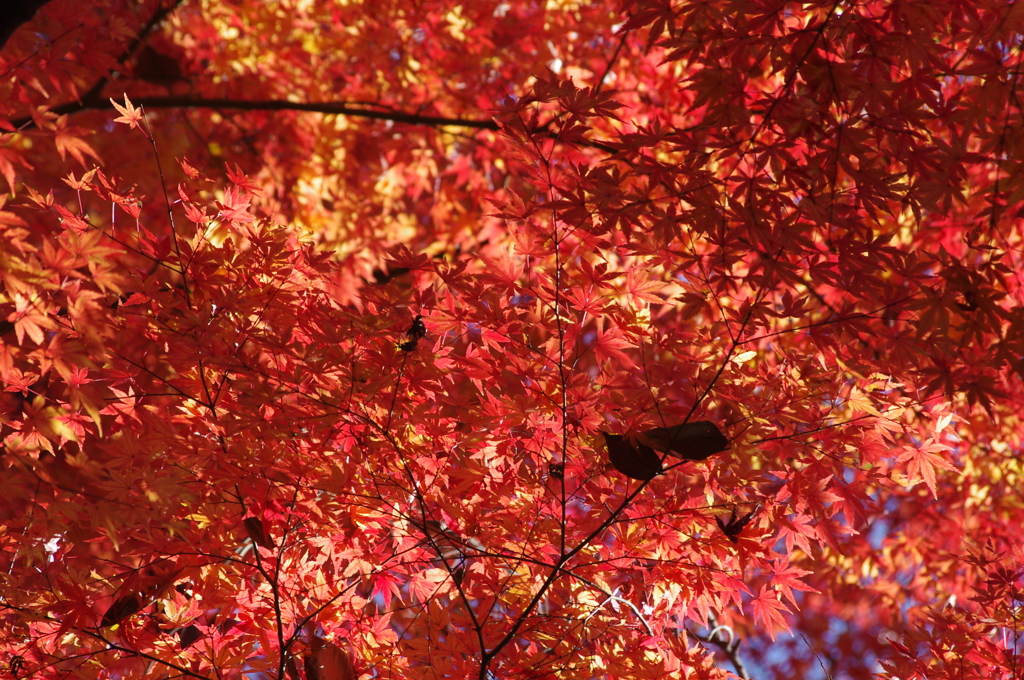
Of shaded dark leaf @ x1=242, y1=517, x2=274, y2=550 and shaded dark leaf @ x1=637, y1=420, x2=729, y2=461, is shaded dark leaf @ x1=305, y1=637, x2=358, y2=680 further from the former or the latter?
shaded dark leaf @ x1=637, y1=420, x2=729, y2=461

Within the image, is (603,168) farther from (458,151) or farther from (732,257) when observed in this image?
(458,151)

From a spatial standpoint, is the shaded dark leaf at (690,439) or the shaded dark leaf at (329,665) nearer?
the shaded dark leaf at (690,439)

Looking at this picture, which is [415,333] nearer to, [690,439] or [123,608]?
[690,439]

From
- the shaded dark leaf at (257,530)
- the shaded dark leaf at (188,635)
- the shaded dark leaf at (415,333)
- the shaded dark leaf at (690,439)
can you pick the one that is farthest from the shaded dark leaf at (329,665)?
the shaded dark leaf at (690,439)

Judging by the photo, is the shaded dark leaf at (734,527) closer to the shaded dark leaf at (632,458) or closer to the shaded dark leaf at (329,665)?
the shaded dark leaf at (632,458)

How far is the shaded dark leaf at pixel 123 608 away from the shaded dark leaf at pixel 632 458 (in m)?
1.46

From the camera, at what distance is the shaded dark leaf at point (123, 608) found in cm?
204

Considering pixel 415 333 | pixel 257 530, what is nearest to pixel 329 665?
pixel 257 530

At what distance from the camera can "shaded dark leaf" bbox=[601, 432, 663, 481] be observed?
6.27 feet

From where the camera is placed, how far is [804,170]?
217 centimetres

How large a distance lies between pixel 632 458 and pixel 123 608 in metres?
1.55

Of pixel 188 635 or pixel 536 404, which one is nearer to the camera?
pixel 536 404

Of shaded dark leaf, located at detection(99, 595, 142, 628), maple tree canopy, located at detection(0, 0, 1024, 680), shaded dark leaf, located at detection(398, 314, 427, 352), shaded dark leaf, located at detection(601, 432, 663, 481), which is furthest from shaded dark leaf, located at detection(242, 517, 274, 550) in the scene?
shaded dark leaf, located at detection(601, 432, 663, 481)

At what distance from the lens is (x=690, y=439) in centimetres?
188
